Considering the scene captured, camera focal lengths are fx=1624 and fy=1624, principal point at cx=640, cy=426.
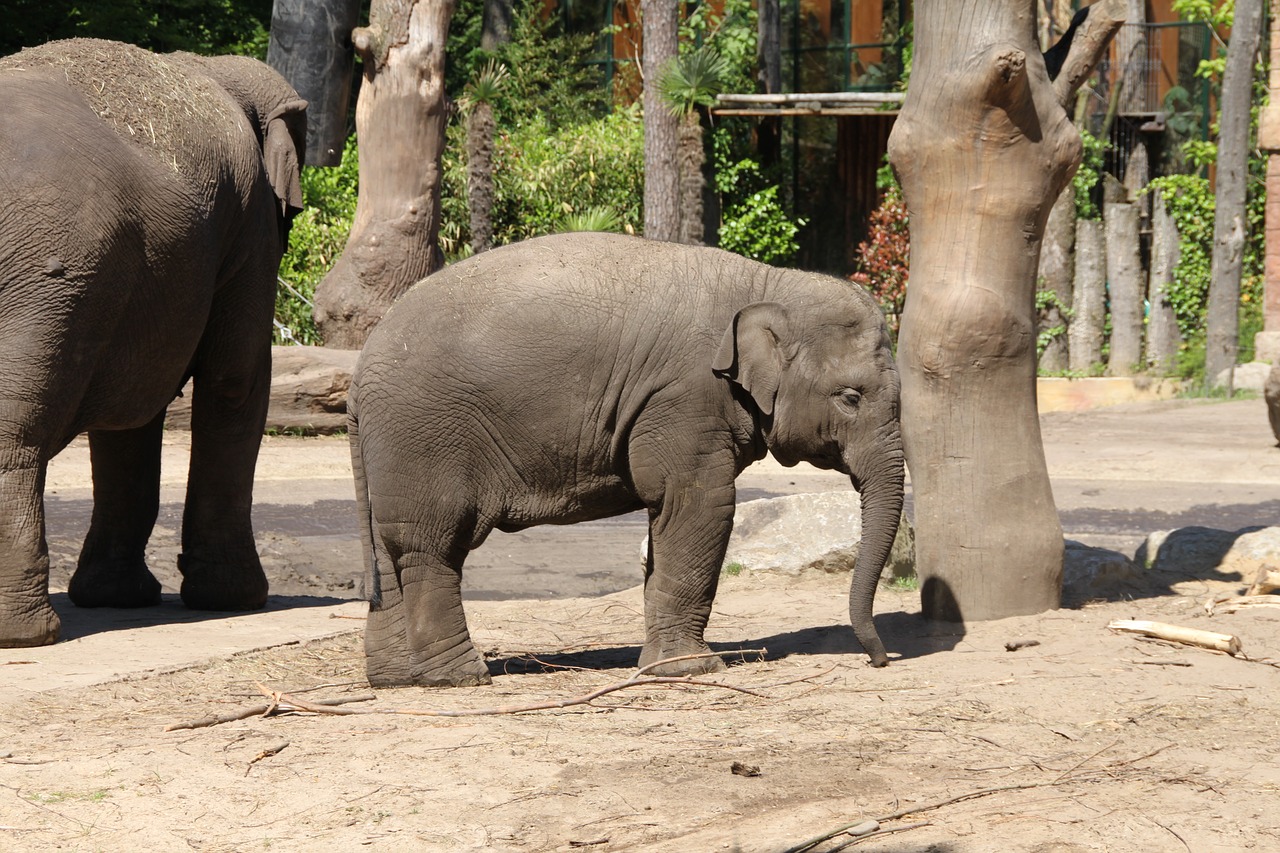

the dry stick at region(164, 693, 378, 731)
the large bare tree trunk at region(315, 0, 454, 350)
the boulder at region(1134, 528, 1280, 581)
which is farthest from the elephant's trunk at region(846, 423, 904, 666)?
the large bare tree trunk at region(315, 0, 454, 350)

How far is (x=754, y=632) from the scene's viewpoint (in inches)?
296

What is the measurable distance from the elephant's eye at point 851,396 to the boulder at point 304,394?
10.6 metres

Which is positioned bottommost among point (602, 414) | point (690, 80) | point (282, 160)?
point (602, 414)

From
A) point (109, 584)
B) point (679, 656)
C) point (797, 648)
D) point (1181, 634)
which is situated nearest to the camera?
point (679, 656)

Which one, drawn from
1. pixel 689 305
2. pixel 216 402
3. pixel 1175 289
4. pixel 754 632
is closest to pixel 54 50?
pixel 216 402

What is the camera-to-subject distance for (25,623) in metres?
6.77

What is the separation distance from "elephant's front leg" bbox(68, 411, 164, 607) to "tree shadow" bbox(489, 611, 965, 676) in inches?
92.4

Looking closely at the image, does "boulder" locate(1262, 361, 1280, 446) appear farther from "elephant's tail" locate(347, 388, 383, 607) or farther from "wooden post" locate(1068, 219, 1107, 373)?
"wooden post" locate(1068, 219, 1107, 373)

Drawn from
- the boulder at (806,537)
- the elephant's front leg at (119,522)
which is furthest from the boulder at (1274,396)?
the elephant's front leg at (119,522)

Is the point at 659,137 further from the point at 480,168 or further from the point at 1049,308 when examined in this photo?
the point at 1049,308

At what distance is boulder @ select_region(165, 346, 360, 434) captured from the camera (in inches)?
639

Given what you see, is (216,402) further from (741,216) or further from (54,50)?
(741,216)

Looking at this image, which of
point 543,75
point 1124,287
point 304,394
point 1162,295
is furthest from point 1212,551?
point 543,75

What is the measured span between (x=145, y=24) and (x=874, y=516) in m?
19.3
